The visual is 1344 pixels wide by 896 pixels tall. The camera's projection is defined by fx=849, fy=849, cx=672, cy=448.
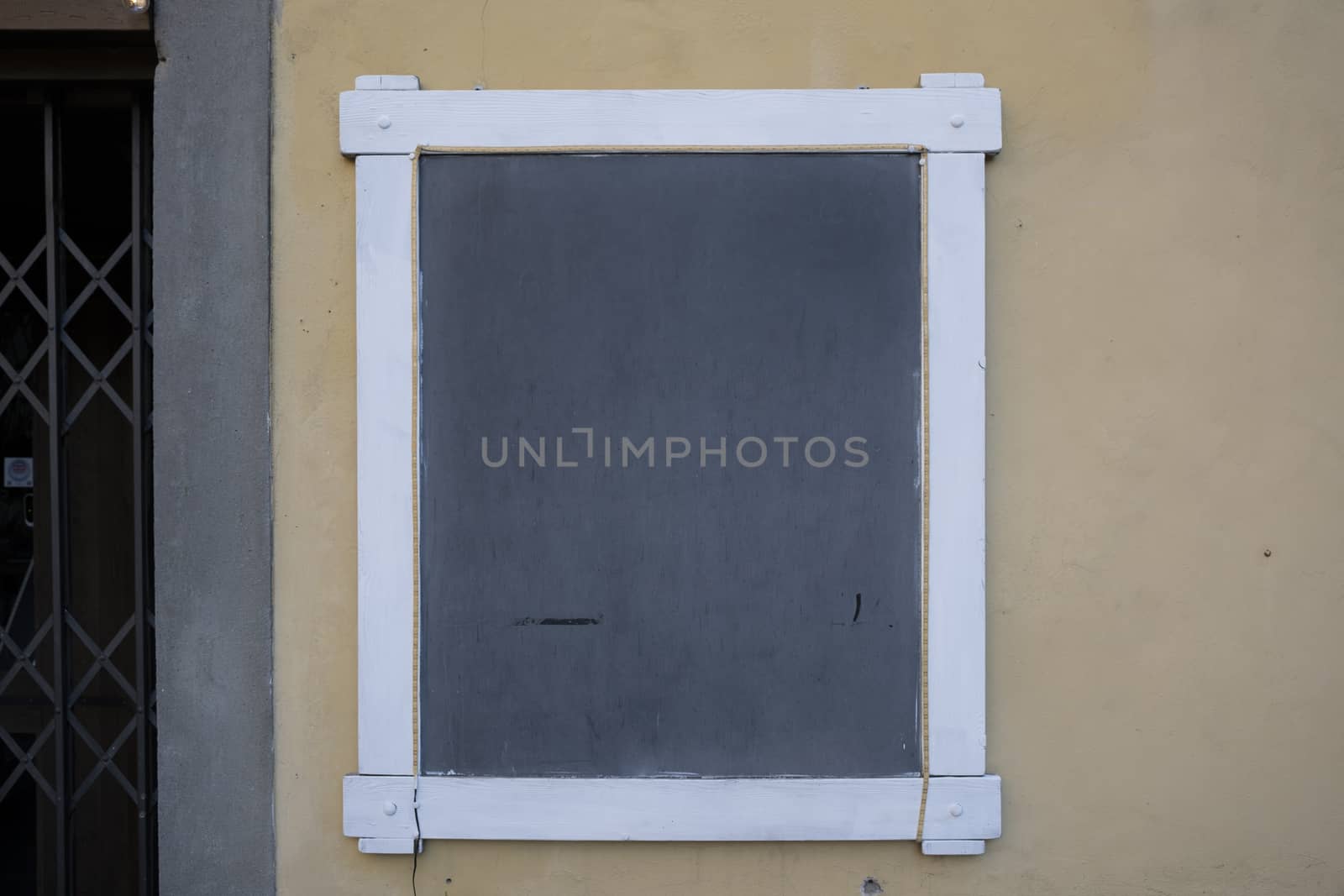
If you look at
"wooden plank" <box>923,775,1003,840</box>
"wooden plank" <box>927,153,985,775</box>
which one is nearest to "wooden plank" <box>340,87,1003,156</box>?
"wooden plank" <box>927,153,985,775</box>

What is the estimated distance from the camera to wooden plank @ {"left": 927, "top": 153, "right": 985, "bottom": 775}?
8.05 feet

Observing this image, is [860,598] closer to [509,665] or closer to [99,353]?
→ [509,665]

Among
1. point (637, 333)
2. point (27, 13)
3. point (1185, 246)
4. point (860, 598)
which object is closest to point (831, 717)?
point (860, 598)

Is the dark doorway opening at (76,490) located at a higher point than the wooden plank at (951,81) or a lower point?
lower

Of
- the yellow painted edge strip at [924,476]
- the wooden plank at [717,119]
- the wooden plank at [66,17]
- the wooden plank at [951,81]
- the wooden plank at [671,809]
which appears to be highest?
the wooden plank at [66,17]

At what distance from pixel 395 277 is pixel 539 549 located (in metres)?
0.90

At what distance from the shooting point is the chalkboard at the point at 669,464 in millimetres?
2484

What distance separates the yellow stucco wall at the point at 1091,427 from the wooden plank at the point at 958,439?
0.33ft

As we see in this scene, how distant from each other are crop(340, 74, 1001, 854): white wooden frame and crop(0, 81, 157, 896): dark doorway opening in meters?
0.81

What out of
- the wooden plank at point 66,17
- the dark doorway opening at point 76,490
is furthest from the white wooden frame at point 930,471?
the dark doorway opening at point 76,490

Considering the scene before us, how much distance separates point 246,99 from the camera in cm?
251

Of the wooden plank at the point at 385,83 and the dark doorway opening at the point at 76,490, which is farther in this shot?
the dark doorway opening at the point at 76,490

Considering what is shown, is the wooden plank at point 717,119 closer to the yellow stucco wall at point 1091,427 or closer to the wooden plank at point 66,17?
the yellow stucco wall at point 1091,427

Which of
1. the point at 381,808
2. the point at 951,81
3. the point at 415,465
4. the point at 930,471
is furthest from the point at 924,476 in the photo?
the point at 381,808
